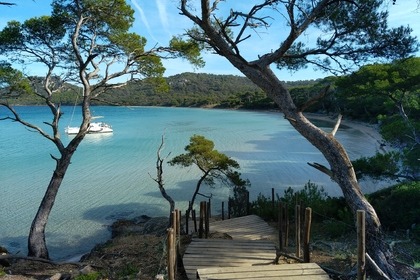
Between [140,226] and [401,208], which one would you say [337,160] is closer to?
[401,208]

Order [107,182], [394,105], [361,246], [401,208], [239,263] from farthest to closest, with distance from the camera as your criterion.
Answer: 1. [107,182]
2. [394,105]
3. [401,208]
4. [239,263]
5. [361,246]

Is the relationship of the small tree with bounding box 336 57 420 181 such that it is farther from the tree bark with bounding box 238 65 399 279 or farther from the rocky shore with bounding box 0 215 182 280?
the rocky shore with bounding box 0 215 182 280

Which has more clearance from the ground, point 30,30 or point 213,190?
point 30,30

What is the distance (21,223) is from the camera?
14039 mm

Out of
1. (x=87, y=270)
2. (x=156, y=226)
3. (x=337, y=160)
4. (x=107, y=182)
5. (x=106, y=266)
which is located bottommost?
(x=107, y=182)

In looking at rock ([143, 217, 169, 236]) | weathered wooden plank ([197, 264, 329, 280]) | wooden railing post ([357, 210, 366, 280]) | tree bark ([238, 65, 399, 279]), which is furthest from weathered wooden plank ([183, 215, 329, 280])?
rock ([143, 217, 169, 236])

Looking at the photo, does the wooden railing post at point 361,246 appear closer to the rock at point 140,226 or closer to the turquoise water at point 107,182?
the turquoise water at point 107,182

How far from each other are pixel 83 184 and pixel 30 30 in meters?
12.1

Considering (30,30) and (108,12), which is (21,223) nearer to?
(30,30)

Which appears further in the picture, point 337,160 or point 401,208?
point 401,208

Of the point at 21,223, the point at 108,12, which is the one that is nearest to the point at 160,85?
the point at 108,12

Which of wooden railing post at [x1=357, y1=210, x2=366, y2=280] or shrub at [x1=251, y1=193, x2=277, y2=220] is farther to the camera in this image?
shrub at [x1=251, y1=193, x2=277, y2=220]

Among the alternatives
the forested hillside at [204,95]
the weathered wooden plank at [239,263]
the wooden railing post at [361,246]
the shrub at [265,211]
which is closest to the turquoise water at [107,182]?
the shrub at [265,211]

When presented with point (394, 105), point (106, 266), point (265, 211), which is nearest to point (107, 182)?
point (265, 211)
